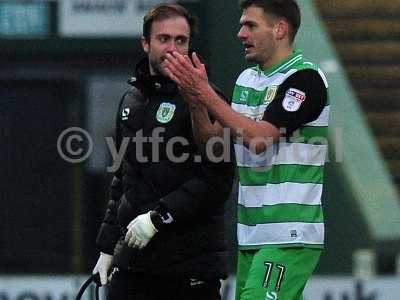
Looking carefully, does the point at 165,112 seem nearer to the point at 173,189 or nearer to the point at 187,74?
the point at 173,189

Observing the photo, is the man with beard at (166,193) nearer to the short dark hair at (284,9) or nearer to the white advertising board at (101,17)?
the short dark hair at (284,9)

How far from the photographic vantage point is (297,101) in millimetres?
4215

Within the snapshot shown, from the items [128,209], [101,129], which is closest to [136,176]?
[128,209]

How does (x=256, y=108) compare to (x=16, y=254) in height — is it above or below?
above

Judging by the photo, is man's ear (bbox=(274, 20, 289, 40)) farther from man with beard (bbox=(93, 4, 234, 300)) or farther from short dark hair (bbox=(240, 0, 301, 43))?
man with beard (bbox=(93, 4, 234, 300))

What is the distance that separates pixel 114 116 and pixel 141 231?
2.96 m

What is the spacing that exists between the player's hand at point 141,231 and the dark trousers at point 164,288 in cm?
19

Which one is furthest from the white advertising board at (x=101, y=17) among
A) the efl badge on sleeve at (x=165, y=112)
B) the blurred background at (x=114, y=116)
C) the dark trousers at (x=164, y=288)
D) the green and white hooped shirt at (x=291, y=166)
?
the green and white hooped shirt at (x=291, y=166)

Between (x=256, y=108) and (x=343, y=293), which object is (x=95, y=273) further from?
(x=343, y=293)

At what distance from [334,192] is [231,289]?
3.03 ft

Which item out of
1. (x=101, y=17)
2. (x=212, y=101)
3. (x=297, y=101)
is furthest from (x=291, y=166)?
(x=101, y=17)

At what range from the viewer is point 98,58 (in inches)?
287

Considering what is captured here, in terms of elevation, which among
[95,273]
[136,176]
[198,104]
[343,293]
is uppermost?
[198,104]

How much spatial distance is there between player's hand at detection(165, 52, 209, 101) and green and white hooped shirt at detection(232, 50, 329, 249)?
275 millimetres
